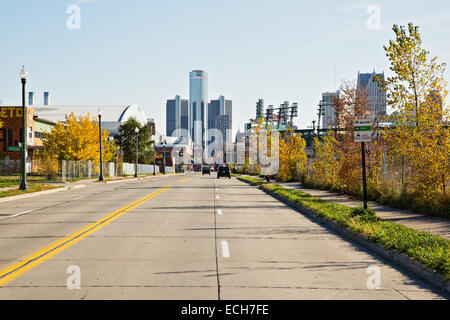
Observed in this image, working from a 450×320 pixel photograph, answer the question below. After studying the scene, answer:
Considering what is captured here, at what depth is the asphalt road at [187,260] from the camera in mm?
7195

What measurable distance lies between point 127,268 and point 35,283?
162 cm

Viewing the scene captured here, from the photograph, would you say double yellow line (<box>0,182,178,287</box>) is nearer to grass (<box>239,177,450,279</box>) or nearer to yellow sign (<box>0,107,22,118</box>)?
grass (<box>239,177,450,279</box>)

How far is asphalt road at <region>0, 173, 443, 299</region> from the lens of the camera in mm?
7195

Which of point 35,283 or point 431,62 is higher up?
point 431,62

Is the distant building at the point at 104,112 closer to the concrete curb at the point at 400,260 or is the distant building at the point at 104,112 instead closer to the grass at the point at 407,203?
the grass at the point at 407,203

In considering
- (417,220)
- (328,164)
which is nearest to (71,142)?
(328,164)

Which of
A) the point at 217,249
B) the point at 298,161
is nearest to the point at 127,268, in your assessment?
the point at 217,249

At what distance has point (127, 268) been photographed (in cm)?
875

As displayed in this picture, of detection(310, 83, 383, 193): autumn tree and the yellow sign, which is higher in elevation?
the yellow sign

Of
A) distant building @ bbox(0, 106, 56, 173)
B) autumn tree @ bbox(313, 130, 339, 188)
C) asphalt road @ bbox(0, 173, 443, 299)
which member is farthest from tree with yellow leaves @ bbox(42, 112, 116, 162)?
A: asphalt road @ bbox(0, 173, 443, 299)

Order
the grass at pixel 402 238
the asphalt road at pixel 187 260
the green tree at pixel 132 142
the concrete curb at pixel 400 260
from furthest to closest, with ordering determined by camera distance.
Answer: the green tree at pixel 132 142 → the grass at pixel 402 238 → the concrete curb at pixel 400 260 → the asphalt road at pixel 187 260

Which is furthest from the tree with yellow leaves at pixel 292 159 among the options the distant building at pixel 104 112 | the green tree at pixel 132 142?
the distant building at pixel 104 112
